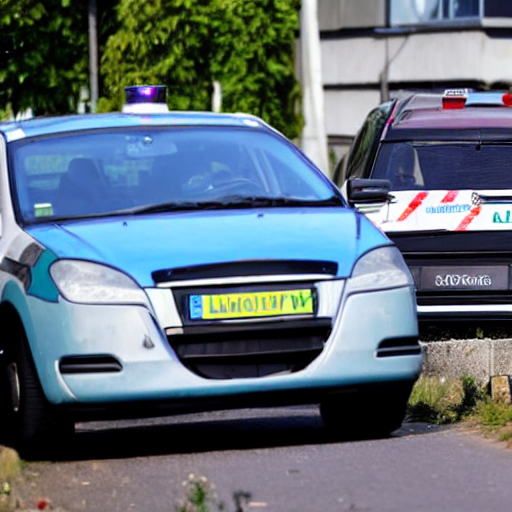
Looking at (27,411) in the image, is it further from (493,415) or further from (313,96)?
(313,96)

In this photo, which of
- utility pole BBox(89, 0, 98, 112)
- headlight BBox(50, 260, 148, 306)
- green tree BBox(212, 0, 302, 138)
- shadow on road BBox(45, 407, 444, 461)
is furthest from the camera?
green tree BBox(212, 0, 302, 138)

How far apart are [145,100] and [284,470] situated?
3.20 meters

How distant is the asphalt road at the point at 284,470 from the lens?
7.30 m

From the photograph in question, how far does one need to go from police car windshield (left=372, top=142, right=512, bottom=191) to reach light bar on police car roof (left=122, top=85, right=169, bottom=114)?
2.36m

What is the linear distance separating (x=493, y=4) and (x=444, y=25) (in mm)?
1252

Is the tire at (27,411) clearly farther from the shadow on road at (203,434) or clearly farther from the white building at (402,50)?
the white building at (402,50)

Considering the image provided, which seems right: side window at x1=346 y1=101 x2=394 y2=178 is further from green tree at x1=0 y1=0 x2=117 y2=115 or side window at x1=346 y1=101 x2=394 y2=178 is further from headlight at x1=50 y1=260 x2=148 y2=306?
green tree at x1=0 y1=0 x2=117 y2=115

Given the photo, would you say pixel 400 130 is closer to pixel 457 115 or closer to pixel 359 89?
pixel 457 115

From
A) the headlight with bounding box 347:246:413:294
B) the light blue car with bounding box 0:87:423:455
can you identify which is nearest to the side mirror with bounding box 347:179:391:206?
the light blue car with bounding box 0:87:423:455

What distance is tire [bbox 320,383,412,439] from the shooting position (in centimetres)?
912

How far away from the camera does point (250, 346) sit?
856 centimetres

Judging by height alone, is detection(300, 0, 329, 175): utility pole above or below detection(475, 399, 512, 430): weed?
below

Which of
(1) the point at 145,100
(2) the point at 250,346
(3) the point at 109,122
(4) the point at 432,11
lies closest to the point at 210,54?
(4) the point at 432,11

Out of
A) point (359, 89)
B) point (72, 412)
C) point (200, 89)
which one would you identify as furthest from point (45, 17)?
point (72, 412)
